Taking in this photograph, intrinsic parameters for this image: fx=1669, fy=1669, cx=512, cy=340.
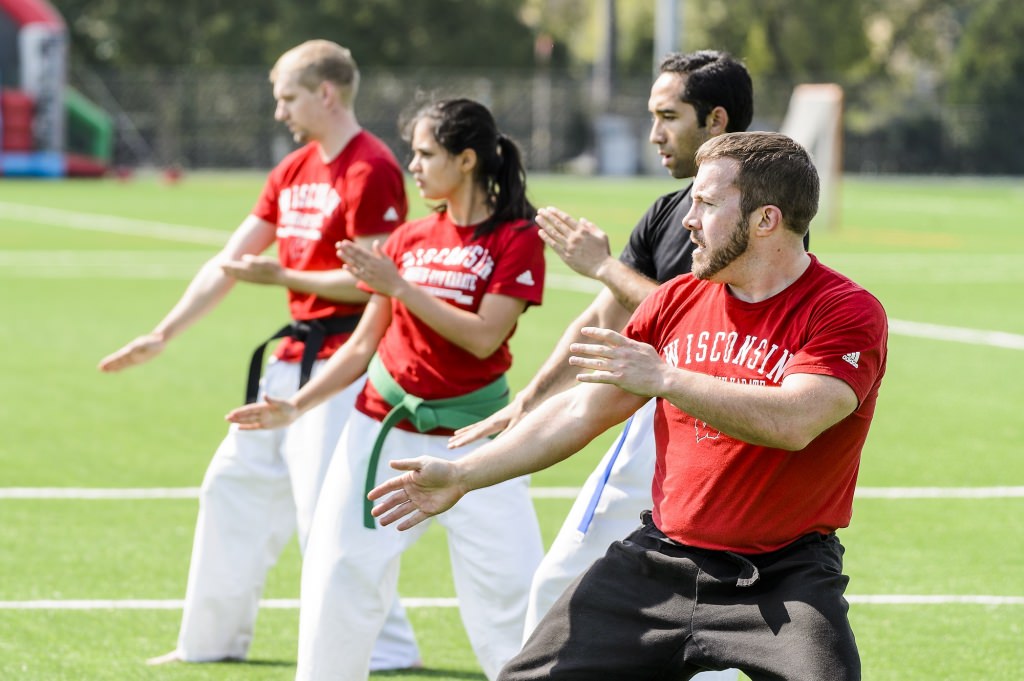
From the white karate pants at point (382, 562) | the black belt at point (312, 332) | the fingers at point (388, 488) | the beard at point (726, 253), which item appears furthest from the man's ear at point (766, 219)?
the black belt at point (312, 332)

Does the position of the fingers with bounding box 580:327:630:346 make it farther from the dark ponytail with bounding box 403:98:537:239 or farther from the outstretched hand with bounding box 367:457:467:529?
the dark ponytail with bounding box 403:98:537:239

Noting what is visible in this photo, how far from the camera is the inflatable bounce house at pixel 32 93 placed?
5034cm

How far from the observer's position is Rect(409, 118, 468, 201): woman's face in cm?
621

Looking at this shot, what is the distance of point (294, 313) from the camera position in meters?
7.27

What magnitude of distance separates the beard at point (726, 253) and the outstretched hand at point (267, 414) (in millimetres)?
2386

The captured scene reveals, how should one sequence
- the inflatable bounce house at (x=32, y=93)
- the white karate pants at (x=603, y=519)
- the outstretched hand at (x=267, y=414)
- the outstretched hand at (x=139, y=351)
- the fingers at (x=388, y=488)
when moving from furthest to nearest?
1. the inflatable bounce house at (x=32, y=93)
2. the outstretched hand at (x=139, y=351)
3. the outstretched hand at (x=267, y=414)
4. the white karate pants at (x=603, y=519)
5. the fingers at (x=388, y=488)

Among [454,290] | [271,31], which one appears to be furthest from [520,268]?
[271,31]

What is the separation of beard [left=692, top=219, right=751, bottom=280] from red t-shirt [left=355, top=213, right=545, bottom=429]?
72.0 inches

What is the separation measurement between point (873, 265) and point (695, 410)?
873 inches

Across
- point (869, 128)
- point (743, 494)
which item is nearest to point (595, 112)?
point (869, 128)

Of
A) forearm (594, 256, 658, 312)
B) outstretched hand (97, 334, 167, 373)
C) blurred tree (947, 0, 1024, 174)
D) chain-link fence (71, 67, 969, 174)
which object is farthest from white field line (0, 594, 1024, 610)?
blurred tree (947, 0, 1024, 174)

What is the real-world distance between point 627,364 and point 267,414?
246 cm

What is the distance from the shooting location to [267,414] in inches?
249

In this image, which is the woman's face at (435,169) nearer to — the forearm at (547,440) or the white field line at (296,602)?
the forearm at (547,440)
